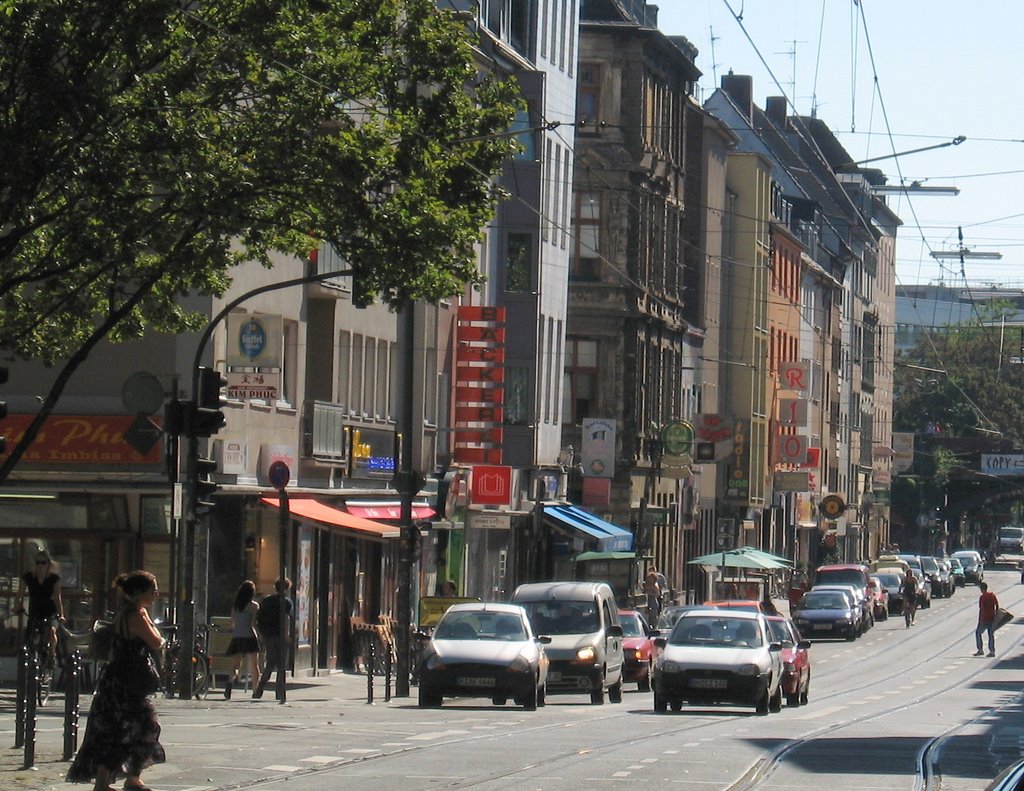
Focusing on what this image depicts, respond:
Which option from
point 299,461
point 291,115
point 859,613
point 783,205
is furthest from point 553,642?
point 783,205

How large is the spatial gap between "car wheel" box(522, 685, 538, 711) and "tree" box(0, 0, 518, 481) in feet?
32.0

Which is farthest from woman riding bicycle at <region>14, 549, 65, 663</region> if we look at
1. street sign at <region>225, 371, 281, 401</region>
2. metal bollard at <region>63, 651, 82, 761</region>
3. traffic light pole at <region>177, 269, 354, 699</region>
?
metal bollard at <region>63, 651, 82, 761</region>

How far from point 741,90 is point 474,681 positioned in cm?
7622

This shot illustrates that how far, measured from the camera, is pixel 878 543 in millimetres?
138125

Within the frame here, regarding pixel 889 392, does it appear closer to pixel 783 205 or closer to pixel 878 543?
pixel 878 543

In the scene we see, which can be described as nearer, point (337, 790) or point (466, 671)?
point (337, 790)

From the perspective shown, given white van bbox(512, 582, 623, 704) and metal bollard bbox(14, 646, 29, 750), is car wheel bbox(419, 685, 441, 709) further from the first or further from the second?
metal bollard bbox(14, 646, 29, 750)

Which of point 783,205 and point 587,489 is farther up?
point 783,205

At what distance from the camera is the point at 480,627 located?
30828mm

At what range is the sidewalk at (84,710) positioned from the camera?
1703 centimetres

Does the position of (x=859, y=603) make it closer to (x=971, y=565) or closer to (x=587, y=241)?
(x=587, y=241)

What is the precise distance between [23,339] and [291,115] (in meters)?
4.35

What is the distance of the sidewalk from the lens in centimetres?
1703

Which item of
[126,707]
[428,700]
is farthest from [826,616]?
[126,707]
